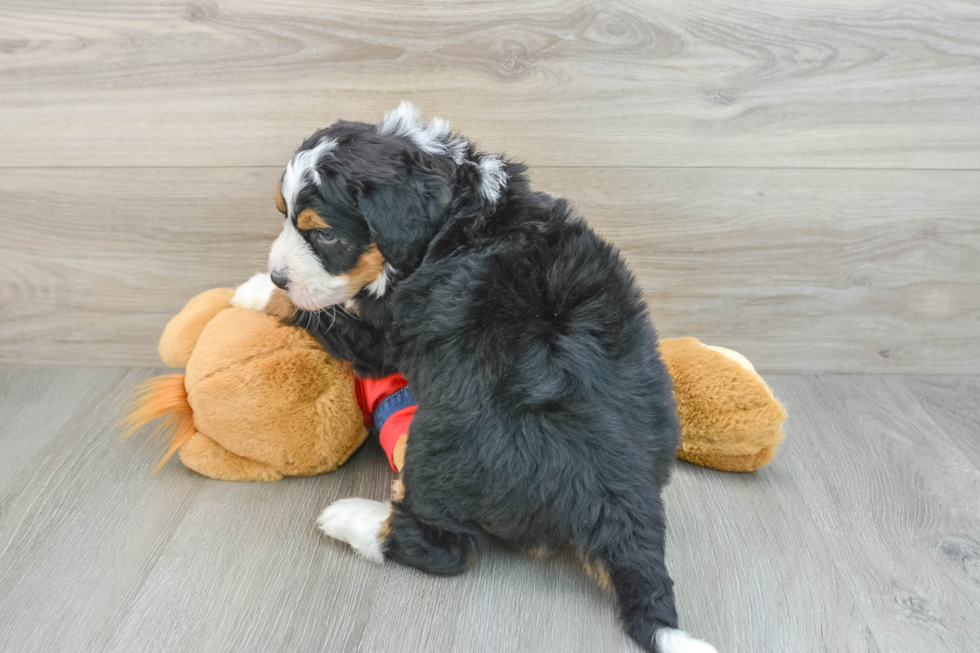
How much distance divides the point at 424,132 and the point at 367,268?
313 millimetres

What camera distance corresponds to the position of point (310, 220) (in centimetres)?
135

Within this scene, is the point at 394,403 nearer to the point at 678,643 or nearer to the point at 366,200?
the point at 366,200

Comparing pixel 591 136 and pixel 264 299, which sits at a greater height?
pixel 591 136

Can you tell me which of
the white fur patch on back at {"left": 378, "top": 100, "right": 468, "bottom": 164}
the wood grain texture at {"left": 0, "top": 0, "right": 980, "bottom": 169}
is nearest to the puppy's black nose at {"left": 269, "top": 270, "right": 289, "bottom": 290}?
the white fur patch on back at {"left": 378, "top": 100, "right": 468, "bottom": 164}

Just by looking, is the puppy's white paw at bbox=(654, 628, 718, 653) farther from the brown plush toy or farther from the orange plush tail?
the orange plush tail

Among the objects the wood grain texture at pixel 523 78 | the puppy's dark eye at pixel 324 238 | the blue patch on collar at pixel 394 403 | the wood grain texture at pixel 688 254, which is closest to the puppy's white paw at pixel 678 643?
the blue patch on collar at pixel 394 403

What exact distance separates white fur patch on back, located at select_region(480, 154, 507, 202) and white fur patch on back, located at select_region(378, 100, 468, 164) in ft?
0.17

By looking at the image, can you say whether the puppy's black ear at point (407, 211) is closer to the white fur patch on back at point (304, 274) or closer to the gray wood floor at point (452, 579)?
the white fur patch on back at point (304, 274)

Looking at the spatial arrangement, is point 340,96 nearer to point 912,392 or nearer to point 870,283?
point 870,283

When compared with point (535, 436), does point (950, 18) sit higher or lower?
higher

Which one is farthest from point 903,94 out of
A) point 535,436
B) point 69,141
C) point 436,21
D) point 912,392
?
point 69,141

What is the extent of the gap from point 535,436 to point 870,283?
55.0 inches

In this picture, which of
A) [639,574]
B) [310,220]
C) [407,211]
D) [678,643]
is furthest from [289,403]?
[678,643]

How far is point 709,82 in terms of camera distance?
6.23 feet
